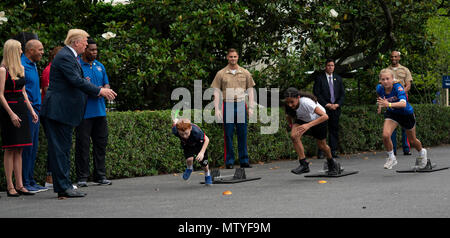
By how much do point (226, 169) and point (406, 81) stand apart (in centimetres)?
467

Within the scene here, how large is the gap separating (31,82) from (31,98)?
233mm

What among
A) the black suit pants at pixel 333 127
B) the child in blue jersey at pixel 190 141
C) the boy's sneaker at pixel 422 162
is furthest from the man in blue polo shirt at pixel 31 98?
the black suit pants at pixel 333 127

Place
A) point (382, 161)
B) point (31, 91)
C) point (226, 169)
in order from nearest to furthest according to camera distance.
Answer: point (31, 91)
point (226, 169)
point (382, 161)

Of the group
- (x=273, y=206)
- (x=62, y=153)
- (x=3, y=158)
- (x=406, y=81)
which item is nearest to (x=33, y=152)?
(x=3, y=158)

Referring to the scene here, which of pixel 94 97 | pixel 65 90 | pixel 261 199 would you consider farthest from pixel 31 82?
pixel 261 199

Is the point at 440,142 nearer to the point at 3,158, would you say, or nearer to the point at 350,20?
the point at 350,20

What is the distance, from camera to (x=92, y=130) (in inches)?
379

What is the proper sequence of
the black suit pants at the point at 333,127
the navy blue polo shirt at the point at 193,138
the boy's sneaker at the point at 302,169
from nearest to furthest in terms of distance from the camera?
the navy blue polo shirt at the point at 193,138
the boy's sneaker at the point at 302,169
the black suit pants at the point at 333,127

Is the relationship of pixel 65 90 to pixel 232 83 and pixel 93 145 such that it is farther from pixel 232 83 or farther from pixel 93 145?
pixel 232 83

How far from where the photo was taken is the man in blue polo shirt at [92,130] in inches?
370

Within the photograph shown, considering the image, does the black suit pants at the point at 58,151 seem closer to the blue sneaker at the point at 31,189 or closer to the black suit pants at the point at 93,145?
the blue sneaker at the point at 31,189

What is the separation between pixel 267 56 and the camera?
13688 millimetres

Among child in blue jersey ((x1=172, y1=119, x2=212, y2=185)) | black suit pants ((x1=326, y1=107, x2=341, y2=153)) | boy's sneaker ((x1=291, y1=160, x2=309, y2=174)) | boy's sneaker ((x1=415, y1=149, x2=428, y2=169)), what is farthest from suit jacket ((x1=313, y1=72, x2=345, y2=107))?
child in blue jersey ((x1=172, y1=119, x2=212, y2=185))

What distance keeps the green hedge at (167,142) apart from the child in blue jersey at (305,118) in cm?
252
